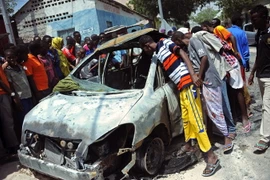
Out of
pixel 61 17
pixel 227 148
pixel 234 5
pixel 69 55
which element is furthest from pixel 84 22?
pixel 234 5

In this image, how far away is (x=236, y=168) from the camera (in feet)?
12.4

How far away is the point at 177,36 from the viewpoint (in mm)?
4164

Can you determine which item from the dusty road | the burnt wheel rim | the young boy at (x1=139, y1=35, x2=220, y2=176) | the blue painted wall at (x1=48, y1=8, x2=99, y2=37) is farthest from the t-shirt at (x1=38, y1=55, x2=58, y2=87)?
the blue painted wall at (x1=48, y1=8, x2=99, y2=37)

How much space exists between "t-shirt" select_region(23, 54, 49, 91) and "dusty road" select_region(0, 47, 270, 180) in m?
1.36

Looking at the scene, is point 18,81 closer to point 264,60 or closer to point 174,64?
point 174,64

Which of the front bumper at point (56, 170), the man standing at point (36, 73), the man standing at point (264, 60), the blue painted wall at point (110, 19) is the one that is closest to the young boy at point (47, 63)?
the man standing at point (36, 73)

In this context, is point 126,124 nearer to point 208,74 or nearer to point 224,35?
point 208,74

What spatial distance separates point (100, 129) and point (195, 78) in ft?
4.15

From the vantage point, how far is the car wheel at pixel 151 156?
11.7ft

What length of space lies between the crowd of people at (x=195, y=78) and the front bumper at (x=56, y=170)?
1.32 meters

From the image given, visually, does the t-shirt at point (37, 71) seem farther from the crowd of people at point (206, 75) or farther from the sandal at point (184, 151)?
the sandal at point (184, 151)

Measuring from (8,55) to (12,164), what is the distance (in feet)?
5.49

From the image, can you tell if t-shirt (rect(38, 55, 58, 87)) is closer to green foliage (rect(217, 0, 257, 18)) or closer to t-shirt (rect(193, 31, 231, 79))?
t-shirt (rect(193, 31, 231, 79))

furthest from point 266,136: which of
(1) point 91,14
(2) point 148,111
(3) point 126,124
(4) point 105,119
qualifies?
(1) point 91,14
